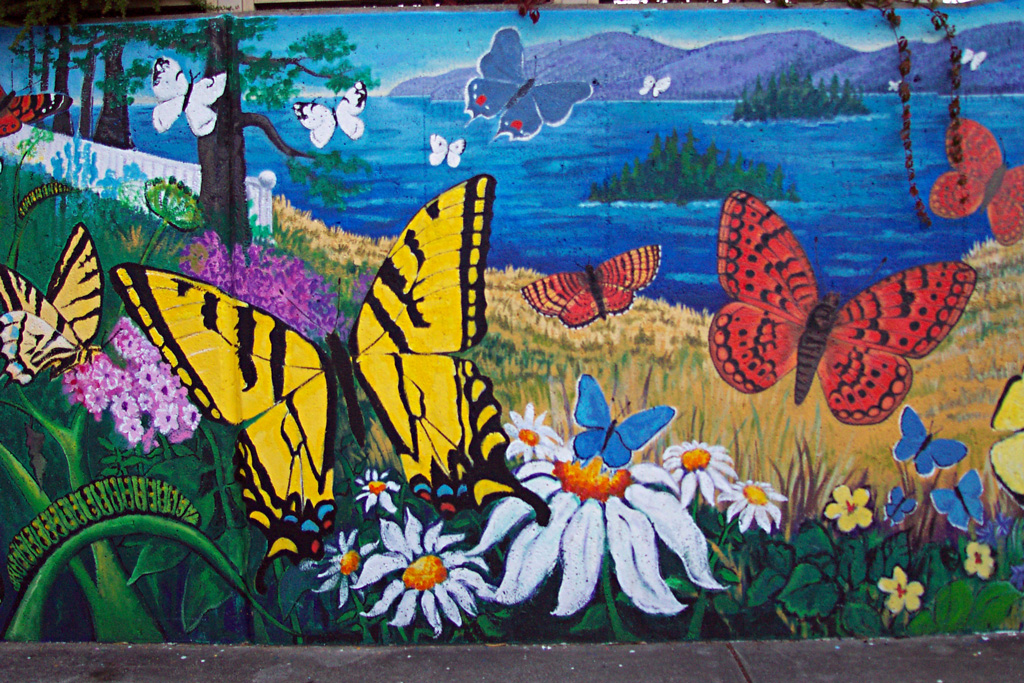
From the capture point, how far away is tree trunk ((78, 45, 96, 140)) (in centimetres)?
346

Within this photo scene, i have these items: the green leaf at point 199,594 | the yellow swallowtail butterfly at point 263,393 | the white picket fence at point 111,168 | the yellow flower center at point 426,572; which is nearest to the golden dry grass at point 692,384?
the white picket fence at point 111,168

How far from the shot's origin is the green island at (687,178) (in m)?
3.38

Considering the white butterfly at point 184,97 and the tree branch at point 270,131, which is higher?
the white butterfly at point 184,97

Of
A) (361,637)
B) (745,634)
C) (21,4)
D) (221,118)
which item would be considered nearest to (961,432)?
(745,634)

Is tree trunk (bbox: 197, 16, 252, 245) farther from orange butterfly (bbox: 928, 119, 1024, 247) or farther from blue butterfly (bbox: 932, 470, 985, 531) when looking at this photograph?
blue butterfly (bbox: 932, 470, 985, 531)

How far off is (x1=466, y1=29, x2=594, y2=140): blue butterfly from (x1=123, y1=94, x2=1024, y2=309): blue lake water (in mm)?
55

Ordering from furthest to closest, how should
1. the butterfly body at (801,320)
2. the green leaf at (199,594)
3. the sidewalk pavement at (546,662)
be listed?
the green leaf at (199,594) < the butterfly body at (801,320) < the sidewalk pavement at (546,662)

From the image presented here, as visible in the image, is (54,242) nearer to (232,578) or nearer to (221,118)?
(221,118)

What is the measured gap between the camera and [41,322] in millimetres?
3502

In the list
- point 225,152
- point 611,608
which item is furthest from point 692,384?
point 225,152

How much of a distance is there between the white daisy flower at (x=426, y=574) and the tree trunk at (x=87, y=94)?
8.18 ft

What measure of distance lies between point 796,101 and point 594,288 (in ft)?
4.47

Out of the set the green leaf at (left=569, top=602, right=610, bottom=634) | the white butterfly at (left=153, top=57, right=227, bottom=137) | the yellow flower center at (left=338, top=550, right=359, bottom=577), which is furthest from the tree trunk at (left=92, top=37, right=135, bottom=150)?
the green leaf at (left=569, top=602, right=610, bottom=634)

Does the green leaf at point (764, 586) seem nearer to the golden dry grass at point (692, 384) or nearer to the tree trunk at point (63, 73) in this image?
the golden dry grass at point (692, 384)
